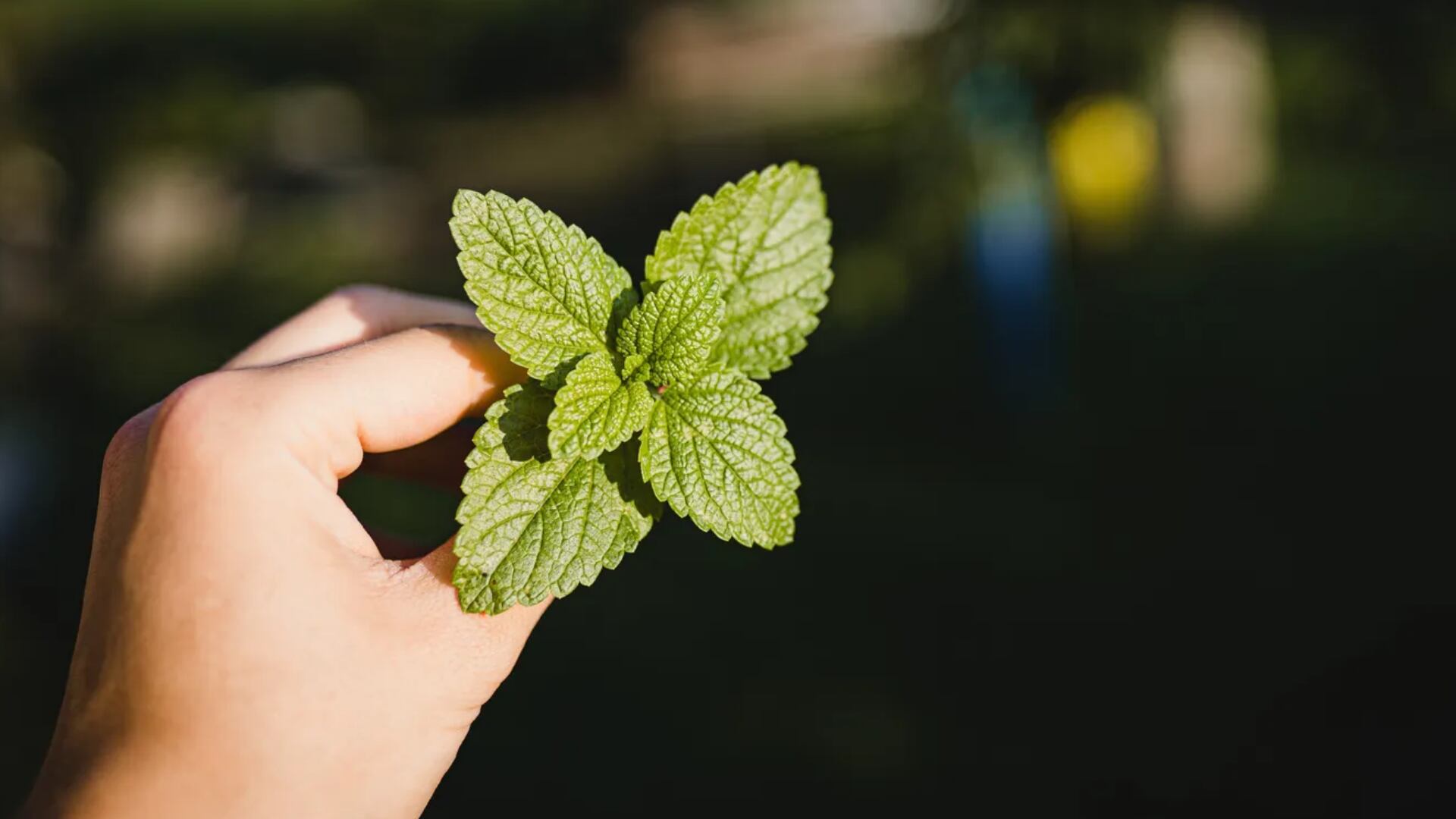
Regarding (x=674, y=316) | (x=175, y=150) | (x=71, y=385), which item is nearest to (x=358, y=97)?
(x=175, y=150)

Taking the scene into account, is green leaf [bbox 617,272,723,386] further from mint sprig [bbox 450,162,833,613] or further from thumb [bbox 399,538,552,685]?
thumb [bbox 399,538,552,685]

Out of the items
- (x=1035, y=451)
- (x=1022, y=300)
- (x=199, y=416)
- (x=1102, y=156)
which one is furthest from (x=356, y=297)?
(x=1022, y=300)

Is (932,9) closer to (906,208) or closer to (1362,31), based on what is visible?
(906,208)

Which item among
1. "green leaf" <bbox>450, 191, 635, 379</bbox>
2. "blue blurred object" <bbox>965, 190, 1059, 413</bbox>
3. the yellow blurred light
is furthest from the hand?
"blue blurred object" <bbox>965, 190, 1059, 413</bbox>

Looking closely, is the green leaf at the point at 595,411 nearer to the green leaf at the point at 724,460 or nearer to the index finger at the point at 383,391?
the green leaf at the point at 724,460

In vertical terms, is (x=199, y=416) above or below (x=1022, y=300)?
above

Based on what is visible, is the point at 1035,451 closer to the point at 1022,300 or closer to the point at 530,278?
the point at 1022,300

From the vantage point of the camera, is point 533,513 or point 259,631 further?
point 533,513

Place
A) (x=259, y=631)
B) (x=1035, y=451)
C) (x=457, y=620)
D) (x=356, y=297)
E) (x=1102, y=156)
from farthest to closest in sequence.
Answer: (x=1035, y=451) < (x=1102, y=156) < (x=356, y=297) < (x=457, y=620) < (x=259, y=631)
